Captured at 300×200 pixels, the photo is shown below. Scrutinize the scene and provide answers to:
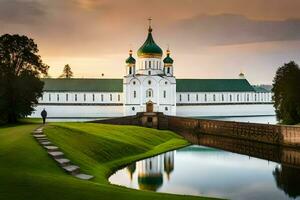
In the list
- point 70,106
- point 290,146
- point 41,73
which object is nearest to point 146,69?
point 70,106

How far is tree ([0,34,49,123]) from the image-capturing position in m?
53.5

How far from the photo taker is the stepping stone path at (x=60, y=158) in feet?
80.4

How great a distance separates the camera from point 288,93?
5953cm

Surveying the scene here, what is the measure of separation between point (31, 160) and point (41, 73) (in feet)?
117

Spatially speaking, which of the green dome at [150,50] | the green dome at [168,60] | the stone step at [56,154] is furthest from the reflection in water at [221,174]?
the green dome at [168,60]

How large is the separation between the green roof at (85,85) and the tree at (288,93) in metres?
50.0

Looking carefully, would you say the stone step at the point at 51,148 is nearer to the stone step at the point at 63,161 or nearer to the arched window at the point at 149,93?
the stone step at the point at 63,161

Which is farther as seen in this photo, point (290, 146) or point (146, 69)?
point (146, 69)

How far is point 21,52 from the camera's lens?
56.6 metres

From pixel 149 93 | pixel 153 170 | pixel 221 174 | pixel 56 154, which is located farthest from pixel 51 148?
pixel 149 93

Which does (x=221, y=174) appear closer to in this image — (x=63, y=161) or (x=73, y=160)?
(x=73, y=160)

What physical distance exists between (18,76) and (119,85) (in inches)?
2198

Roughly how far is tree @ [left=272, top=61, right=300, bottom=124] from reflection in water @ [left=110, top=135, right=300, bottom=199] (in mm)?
11902

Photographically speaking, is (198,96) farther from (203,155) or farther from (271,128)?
(203,155)
